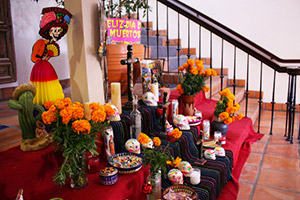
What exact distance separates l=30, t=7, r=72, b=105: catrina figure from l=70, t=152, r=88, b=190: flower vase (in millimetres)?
394

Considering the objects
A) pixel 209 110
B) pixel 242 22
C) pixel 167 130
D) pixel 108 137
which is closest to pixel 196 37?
pixel 242 22

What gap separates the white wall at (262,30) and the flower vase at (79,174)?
13.4 feet

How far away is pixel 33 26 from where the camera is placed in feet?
8.99

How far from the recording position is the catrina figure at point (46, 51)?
1.34 meters

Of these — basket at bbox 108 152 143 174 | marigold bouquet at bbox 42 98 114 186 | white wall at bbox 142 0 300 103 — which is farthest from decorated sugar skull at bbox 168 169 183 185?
white wall at bbox 142 0 300 103

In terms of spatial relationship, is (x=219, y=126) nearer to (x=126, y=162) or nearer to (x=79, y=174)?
(x=126, y=162)

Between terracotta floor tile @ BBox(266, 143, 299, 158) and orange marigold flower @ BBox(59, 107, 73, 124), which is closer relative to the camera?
orange marigold flower @ BBox(59, 107, 73, 124)

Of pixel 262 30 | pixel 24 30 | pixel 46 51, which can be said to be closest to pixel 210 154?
pixel 46 51

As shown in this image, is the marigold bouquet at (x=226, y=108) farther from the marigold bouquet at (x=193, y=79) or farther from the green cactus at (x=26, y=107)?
the green cactus at (x=26, y=107)

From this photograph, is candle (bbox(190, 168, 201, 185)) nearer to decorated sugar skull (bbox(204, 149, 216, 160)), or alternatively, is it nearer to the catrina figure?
decorated sugar skull (bbox(204, 149, 216, 160))

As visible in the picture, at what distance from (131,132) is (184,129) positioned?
536 mm

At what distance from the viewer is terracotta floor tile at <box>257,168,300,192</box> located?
2.02m

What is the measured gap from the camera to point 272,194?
193 cm

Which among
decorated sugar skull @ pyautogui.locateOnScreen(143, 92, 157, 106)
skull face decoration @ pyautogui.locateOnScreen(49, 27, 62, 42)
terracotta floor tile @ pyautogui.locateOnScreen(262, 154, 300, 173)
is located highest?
skull face decoration @ pyautogui.locateOnScreen(49, 27, 62, 42)
